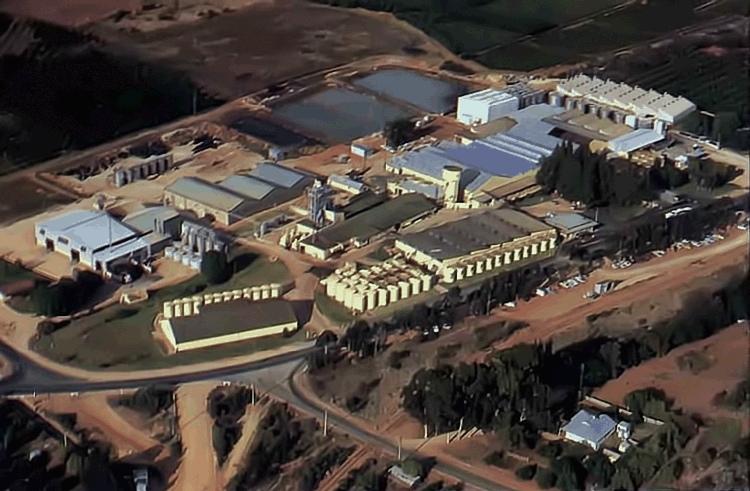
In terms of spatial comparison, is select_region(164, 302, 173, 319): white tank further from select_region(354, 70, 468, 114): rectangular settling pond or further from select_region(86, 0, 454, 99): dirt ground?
select_region(354, 70, 468, 114): rectangular settling pond

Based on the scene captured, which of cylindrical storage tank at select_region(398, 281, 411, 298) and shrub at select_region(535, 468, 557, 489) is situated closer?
shrub at select_region(535, 468, 557, 489)

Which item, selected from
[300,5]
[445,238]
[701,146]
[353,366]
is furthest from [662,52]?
[353,366]

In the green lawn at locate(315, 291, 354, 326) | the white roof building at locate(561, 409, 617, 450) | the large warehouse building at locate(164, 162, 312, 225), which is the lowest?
the large warehouse building at locate(164, 162, 312, 225)

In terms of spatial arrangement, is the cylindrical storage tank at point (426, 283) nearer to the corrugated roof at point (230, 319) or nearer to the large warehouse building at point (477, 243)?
the large warehouse building at point (477, 243)

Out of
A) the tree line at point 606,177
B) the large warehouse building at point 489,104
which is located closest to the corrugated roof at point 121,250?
the tree line at point 606,177

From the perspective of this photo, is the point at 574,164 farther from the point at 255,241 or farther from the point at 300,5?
the point at 300,5

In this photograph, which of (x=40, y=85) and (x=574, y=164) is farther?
(x=40, y=85)

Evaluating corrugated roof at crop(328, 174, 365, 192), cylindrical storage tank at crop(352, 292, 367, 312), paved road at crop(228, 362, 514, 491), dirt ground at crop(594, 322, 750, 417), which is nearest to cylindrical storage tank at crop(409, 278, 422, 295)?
cylindrical storage tank at crop(352, 292, 367, 312)

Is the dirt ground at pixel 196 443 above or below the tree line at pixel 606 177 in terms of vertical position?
below
